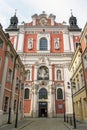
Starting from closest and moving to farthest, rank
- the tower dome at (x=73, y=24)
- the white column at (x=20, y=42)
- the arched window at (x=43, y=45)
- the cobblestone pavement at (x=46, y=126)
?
the cobblestone pavement at (x=46, y=126) → the white column at (x=20, y=42) → the arched window at (x=43, y=45) → the tower dome at (x=73, y=24)

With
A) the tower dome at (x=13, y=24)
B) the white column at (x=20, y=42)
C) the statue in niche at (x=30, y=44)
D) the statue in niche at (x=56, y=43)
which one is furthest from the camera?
the tower dome at (x=13, y=24)

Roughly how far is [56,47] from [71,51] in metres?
4.31

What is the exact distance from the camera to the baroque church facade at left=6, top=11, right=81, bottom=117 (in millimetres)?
34406

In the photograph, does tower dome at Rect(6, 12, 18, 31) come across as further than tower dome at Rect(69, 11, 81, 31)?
No

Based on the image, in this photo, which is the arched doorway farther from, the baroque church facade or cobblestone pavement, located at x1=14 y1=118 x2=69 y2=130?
cobblestone pavement, located at x1=14 y1=118 x2=69 y2=130

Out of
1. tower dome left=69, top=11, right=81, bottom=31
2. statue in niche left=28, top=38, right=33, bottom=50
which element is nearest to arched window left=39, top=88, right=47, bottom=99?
statue in niche left=28, top=38, right=33, bottom=50

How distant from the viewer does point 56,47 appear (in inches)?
1610

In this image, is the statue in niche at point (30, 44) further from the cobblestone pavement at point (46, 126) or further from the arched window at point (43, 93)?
the cobblestone pavement at point (46, 126)

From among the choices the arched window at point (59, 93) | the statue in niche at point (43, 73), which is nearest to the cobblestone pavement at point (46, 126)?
the arched window at point (59, 93)

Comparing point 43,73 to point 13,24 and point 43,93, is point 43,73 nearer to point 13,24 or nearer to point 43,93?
point 43,93

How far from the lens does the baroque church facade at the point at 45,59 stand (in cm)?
3441

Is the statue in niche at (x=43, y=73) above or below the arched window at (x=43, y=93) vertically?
above

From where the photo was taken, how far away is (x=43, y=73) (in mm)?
38062

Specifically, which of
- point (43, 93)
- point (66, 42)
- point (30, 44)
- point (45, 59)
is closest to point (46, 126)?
point (43, 93)
